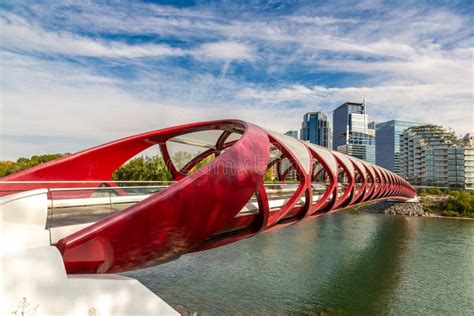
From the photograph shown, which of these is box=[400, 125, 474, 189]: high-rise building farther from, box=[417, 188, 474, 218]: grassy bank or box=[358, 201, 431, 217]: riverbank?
box=[358, 201, 431, 217]: riverbank

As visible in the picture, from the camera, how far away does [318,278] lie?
50.0 ft

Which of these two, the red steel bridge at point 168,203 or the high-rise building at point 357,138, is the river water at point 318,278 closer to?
the red steel bridge at point 168,203

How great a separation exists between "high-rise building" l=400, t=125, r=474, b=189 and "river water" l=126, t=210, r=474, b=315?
48.3 m

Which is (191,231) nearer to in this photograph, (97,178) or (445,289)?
(97,178)

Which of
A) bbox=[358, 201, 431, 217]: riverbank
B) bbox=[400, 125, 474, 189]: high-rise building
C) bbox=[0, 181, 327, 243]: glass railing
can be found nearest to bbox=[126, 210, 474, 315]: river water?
bbox=[0, 181, 327, 243]: glass railing

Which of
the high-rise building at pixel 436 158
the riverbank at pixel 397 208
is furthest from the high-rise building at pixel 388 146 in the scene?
the riverbank at pixel 397 208

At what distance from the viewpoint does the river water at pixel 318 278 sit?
40.1ft

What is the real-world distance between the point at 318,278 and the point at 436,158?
65055mm

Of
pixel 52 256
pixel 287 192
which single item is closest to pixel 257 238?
pixel 287 192

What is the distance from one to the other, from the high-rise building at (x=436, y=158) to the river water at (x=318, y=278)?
48.3 m

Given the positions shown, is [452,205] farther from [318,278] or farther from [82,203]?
[82,203]

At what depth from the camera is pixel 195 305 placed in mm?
11508

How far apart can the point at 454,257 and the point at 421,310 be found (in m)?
10.2

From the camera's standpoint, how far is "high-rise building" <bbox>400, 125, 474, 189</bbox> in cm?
6606
